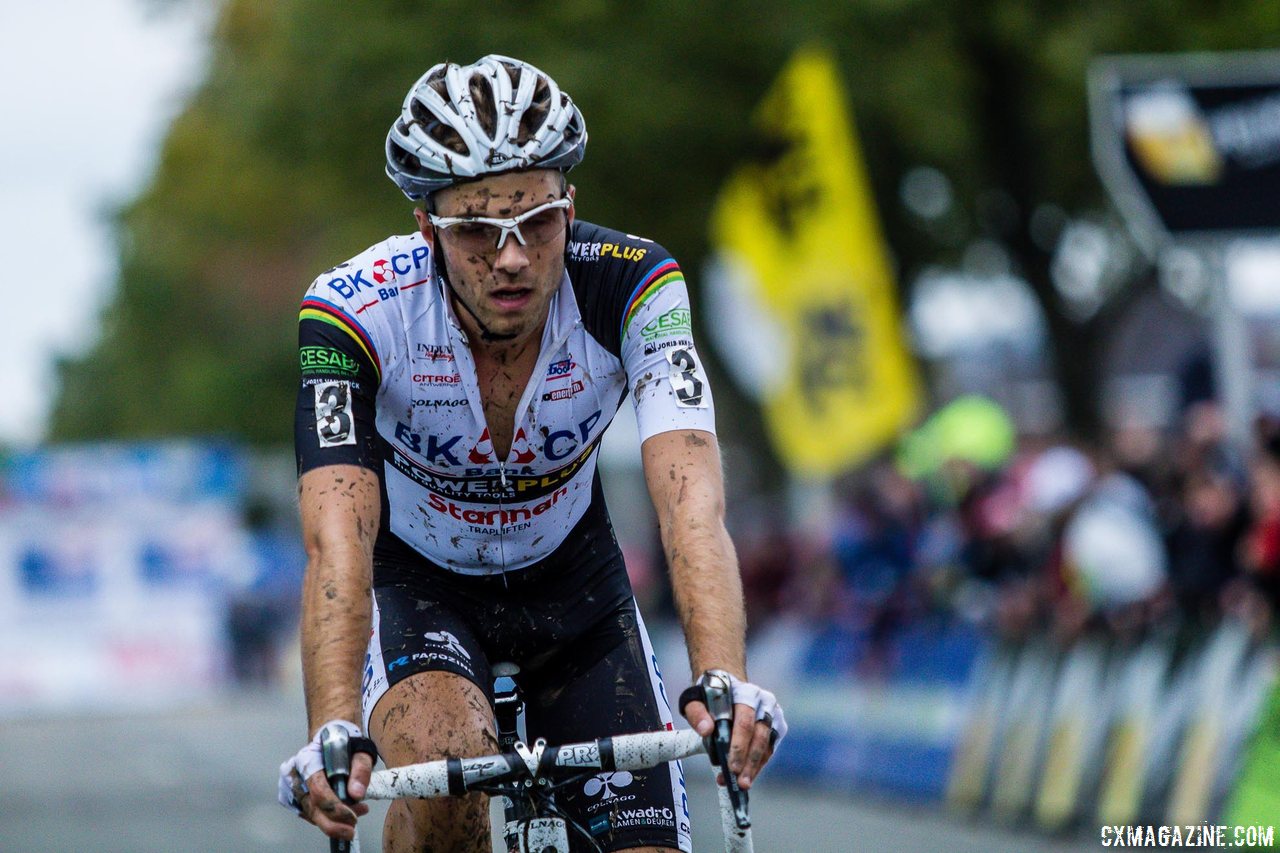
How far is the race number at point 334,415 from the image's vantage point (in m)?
4.47

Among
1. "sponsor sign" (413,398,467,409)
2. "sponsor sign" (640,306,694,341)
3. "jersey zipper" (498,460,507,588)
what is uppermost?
"sponsor sign" (640,306,694,341)

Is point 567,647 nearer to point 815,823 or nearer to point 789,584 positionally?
point 815,823

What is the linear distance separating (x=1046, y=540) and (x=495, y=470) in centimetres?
825

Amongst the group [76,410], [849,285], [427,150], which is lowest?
[427,150]

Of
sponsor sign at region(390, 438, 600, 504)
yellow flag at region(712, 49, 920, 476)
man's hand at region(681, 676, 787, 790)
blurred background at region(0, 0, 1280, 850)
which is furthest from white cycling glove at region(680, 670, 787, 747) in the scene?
yellow flag at region(712, 49, 920, 476)

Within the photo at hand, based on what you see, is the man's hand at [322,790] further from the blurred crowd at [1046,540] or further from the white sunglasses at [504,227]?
the blurred crowd at [1046,540]

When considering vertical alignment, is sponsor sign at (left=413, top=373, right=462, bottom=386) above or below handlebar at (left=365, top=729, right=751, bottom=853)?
above

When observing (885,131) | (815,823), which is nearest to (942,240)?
(885,131)

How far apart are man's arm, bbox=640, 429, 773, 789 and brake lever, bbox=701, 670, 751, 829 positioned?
0.05 feet

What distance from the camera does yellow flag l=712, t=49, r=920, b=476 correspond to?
1495 cm

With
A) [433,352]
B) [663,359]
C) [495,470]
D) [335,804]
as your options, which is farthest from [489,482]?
[335,804]

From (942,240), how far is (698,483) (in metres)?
19.8

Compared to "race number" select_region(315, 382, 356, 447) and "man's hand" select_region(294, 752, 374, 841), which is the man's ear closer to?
"race number" select_region(315, 382, 356, 447)

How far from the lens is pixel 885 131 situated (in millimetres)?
21234
